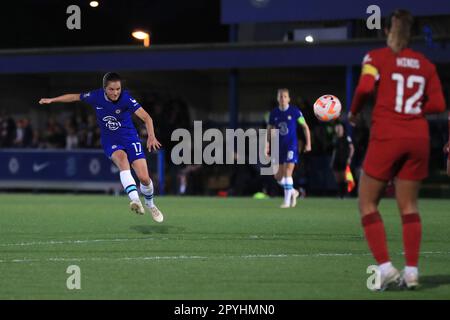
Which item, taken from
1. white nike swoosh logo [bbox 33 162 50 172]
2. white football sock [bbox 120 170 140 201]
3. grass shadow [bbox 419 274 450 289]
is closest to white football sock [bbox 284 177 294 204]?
white football sock [bbox 120 170 140 201]

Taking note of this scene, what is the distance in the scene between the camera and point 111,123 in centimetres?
1418

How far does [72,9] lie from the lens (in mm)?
33406

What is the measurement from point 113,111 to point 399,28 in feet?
22.9

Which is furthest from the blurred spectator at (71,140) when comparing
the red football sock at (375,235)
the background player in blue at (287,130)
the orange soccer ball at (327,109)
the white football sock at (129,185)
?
the red football sock at (375,235)

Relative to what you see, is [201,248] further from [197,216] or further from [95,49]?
[95,49]

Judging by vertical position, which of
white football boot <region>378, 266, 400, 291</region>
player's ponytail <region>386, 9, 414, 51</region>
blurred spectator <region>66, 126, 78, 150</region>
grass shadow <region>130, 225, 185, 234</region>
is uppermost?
player's ponytail <region>386, 9, 414, 51</region>

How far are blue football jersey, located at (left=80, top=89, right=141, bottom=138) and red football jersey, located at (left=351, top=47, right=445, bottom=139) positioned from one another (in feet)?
21.3

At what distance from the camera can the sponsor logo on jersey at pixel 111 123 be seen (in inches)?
557

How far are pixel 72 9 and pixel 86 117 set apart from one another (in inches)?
162

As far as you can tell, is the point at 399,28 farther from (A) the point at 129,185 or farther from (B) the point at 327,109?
(B) the point at 327,109

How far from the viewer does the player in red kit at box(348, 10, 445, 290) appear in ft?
25.9

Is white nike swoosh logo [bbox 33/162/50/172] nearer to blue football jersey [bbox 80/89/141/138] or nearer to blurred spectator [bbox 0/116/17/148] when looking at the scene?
blurred spectator [bbox 0/116/17/148]

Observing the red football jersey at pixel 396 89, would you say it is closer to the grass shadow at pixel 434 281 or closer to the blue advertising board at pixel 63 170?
the grass shadow at pixel 434 281

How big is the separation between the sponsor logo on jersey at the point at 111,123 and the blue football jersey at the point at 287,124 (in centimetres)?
637
